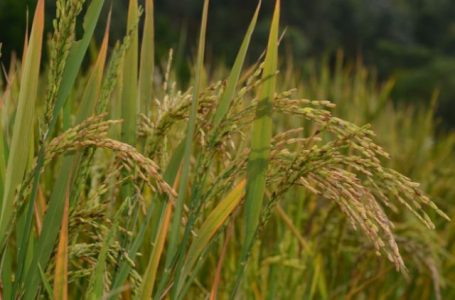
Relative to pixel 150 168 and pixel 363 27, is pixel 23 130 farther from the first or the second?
pixel 363 27

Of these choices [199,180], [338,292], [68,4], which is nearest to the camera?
[68,4]

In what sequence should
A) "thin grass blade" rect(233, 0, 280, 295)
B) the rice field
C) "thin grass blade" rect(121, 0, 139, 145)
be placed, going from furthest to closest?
1. "thin grass blade" rect(121, 0, 139, 145)
2. "thin grass blade" rect(233, 0, 280, 295)
3. the rice field

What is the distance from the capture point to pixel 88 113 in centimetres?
128

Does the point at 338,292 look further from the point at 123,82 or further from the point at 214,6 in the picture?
the point at 214,6

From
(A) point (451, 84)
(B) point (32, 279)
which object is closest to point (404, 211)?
(B) point (32, 279)

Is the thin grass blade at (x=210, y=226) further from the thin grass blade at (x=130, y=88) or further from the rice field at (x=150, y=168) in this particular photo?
the thin grass blade at (x=130, y=88)

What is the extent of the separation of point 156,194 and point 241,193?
0.40 feet

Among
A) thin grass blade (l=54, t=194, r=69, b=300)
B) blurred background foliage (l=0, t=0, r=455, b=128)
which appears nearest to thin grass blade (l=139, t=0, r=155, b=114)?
thin grass blade (l=54, t=194, r=69, b=300)

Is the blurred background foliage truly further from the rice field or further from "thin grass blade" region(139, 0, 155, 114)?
the rice field

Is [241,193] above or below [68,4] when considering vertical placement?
below

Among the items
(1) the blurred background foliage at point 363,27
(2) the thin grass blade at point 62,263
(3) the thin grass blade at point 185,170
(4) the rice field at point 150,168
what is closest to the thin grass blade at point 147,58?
(4) the rice field at point 150,168

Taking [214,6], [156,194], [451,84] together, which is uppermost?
[214,6]

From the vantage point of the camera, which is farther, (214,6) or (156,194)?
(214,6)

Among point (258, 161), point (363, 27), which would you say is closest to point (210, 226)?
point (258, 161)
